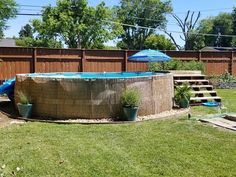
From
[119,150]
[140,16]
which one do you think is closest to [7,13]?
[119,150]

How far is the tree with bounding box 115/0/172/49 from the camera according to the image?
53438 millimetres

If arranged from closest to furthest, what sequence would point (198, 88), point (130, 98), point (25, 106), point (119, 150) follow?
point (119, 150) → point (130, 98) → point (25, 106) → point (198, 88)

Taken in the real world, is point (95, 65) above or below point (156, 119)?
above

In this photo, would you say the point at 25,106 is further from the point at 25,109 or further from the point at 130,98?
the point at 130,98

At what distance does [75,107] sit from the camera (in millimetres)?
7996

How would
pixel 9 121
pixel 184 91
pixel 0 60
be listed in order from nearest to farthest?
pixel 9 121 < pixel 184 91 < pixel 0 60

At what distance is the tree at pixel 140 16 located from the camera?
53.4 m

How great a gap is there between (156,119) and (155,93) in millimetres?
882

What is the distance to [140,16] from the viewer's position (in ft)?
177

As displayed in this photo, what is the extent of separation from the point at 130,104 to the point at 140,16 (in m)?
47.4

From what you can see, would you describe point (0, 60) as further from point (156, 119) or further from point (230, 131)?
point (230, 131)

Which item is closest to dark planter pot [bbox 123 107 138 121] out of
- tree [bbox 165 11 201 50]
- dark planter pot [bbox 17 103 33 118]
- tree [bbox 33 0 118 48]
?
dark planter pot [bbox 17 103 33 118]

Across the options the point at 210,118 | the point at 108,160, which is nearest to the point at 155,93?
the point at 210,118

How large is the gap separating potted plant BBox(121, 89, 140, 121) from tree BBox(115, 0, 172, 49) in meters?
46.0
